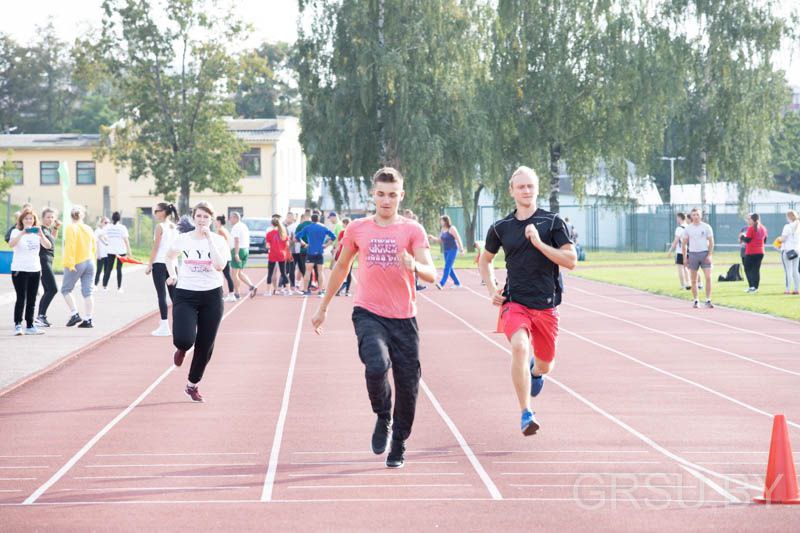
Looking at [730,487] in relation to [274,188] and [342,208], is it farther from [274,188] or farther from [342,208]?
[274,188]

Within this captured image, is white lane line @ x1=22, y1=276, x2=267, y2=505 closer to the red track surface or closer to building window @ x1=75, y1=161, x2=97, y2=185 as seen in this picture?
the red track surface

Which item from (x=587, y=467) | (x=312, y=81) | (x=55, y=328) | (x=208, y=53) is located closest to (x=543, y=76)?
(x=312, y=81)

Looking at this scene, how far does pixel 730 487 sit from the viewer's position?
6.87 meters

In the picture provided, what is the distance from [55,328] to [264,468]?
36.0 ft

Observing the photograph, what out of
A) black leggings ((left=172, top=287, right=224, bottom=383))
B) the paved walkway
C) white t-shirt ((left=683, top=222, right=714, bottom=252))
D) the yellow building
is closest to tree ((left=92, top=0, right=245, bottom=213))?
the yellow building

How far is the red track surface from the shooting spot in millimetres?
6301

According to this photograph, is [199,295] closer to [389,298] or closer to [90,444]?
[90,444]

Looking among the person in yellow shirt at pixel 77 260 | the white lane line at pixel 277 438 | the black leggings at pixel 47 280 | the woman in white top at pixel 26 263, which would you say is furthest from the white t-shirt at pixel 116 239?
the white lane line at pixel 277 438

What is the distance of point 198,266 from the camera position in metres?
10.5

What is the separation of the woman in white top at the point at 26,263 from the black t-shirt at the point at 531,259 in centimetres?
922

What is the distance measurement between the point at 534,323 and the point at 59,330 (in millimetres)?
Answer: 10443

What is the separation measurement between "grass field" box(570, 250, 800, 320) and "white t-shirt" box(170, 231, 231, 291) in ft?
39.0

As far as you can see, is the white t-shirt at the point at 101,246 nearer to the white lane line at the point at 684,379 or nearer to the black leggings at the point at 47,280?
the black leggings at the point at 47,280

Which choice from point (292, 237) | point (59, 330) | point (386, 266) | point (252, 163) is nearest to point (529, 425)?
point (386, 266)
